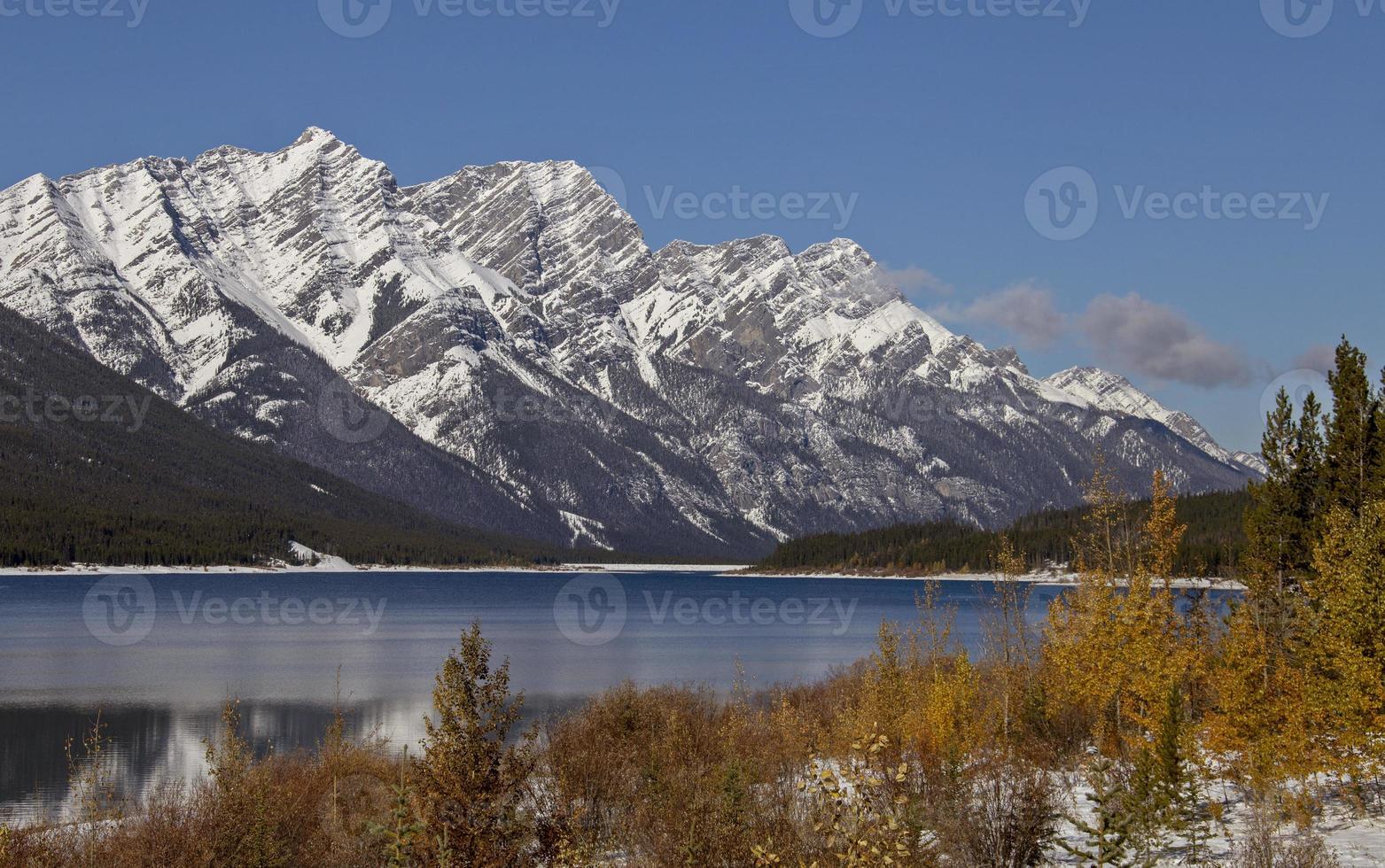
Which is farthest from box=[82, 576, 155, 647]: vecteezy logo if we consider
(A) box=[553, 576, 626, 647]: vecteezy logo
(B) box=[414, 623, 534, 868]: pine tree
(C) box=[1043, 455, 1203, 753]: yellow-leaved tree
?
(B) box=[414, 623, 534, 868]: pine tree

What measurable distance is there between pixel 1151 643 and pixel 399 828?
17.3 metres

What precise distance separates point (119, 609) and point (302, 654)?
5396 centimetres

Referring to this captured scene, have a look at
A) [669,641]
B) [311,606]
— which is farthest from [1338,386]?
[311,606]

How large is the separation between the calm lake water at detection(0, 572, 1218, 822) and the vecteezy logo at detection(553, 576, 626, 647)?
15.4 inches

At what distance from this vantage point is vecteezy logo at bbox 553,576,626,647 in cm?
10188

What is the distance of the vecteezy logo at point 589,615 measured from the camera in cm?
10188

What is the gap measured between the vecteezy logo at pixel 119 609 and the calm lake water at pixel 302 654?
35 centimetres

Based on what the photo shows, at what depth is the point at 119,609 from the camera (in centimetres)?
12412
